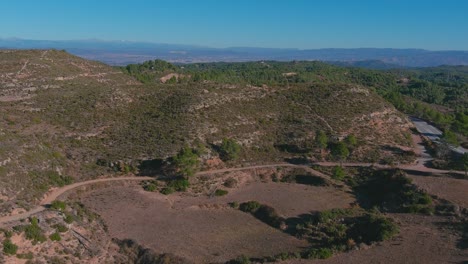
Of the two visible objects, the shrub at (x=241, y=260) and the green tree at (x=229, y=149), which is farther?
the green tree at (x=229, y=149)

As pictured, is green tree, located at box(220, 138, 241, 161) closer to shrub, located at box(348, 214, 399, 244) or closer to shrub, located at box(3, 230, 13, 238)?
shrub, located at box(348, 214, 399, 244)

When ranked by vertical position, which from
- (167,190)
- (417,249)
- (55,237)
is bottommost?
(55,237)

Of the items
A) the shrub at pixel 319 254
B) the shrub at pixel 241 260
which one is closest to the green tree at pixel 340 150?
the shrub at pixel 319 254

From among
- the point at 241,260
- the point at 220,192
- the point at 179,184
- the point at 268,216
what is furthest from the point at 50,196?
the point at 268,216

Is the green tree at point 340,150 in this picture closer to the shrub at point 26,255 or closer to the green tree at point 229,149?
the green tree at point 229,149

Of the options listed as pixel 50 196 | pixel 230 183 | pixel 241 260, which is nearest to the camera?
pixel 241 260

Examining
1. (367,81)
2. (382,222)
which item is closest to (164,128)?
(382,222)

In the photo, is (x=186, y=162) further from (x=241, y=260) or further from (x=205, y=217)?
(x=241, y=260)
